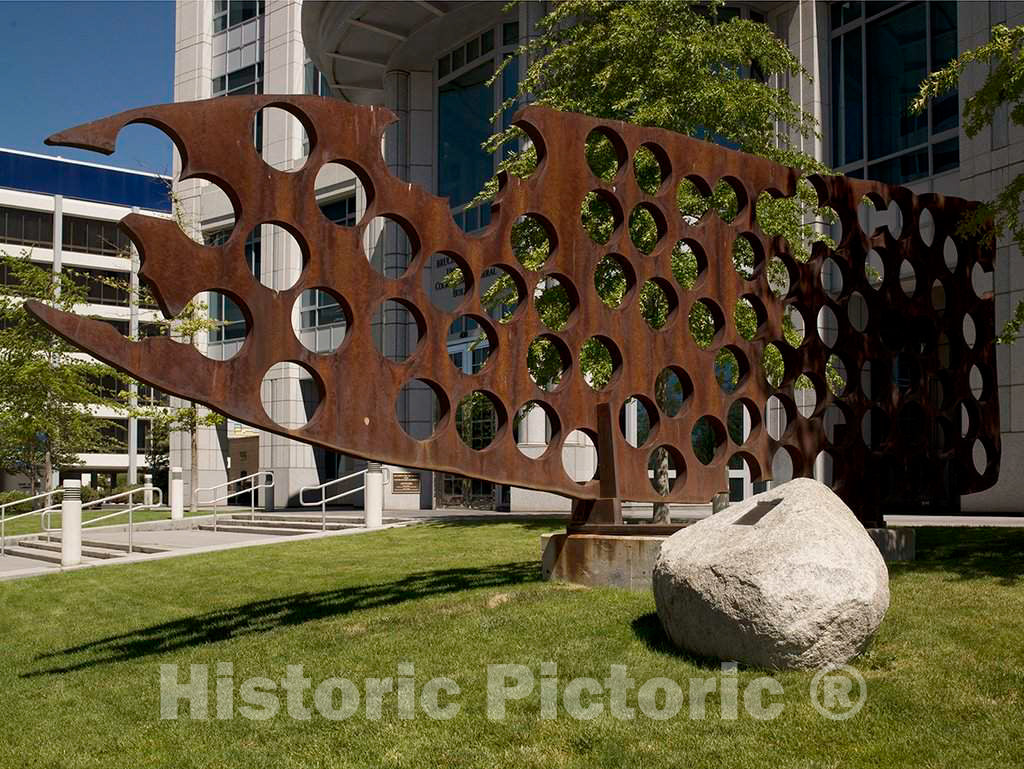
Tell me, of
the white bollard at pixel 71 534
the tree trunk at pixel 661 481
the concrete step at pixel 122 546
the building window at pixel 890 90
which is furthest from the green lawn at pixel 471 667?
the building window at pixel 890 90

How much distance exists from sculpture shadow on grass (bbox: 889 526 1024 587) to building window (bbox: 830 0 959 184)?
11.0m

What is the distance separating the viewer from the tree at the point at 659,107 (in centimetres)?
1645

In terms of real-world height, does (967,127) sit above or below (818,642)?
above

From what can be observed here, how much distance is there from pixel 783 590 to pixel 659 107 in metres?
11.2

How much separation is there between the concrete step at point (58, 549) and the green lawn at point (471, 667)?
6.05 m

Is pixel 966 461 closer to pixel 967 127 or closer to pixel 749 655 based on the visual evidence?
pixel 967 127

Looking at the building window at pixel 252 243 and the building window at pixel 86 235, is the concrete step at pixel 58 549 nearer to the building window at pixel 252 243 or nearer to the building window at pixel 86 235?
the building window at pixel 252 243

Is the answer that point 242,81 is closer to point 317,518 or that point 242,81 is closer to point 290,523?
point 317,518

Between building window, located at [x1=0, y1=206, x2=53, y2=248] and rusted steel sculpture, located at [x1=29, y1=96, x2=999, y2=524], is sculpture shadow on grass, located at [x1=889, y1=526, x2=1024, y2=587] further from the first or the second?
building window, located at [x1=0, y1=206, x2=53, y2=248]

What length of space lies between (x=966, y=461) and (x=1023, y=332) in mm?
7893

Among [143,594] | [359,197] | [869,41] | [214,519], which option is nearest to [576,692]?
[143,594]

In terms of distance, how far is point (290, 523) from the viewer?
2336 cm

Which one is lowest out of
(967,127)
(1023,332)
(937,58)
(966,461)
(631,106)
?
(966,461)

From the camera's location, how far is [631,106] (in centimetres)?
1877
